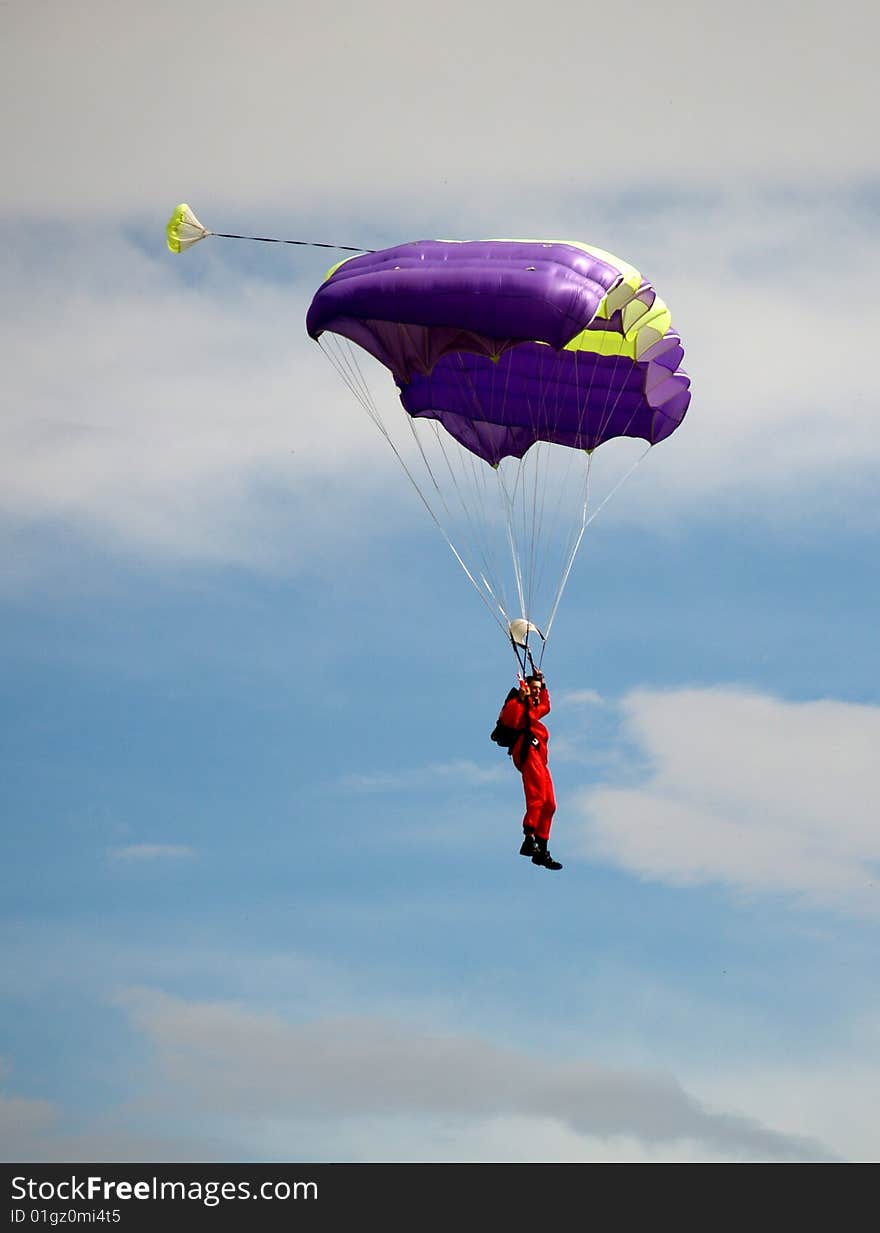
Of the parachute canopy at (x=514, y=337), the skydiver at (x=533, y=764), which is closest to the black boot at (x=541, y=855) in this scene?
the skydiver at (x=533, y=764)

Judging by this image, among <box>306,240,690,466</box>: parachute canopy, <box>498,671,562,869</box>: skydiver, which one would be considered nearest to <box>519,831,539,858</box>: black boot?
<box>498,671,562,869</box>: skydiver

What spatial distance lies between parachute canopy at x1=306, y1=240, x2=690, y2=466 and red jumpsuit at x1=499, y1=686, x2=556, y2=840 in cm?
522

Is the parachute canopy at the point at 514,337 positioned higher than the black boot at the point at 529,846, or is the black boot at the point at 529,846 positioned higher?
the parachute canopy at the point at 514,337

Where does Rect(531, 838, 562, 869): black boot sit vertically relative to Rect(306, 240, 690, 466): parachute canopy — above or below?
below

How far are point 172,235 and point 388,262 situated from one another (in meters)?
3.39

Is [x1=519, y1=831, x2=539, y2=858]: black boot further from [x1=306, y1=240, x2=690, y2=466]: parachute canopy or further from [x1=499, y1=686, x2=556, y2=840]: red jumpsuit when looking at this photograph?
[x1=306, y1=240, x2=690, y2=466]: parachute canopy

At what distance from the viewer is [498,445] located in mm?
35094

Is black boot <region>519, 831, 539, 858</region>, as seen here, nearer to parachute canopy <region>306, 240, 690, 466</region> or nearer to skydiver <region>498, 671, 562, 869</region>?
skydiver <region>498, 671, 562, 869</region>

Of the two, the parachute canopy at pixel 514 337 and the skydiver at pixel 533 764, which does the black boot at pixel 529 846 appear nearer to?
the skydiver at pixel 533 764

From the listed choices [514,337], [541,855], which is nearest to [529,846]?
[541,855]

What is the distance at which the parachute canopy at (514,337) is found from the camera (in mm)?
30156

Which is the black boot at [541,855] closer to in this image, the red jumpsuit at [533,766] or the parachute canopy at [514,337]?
the red jumpsuit at [533,766]

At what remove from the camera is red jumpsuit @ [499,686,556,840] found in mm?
30562
